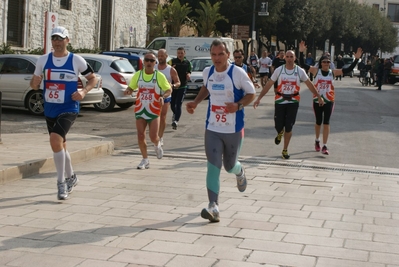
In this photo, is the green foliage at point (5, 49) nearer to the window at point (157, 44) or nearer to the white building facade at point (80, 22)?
the white building facade at point (80, 22)

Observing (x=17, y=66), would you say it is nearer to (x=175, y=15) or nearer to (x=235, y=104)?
(x=235, y=104)

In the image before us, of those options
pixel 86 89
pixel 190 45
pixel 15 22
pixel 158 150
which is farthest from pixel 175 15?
pixel 86 89

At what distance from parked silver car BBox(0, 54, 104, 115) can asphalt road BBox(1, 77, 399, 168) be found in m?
0.31

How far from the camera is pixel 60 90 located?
329 inches

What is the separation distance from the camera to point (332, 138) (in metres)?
15.8

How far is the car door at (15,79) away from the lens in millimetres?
17891

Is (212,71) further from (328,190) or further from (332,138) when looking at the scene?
(332,138)

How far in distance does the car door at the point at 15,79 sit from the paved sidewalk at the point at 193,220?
7.21 meters

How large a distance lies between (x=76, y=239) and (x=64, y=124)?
7.27 ft

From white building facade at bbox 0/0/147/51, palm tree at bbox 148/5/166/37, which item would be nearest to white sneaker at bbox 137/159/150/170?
white building facade at bbox 0/0/147/51

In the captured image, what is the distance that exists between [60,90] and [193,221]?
2253 millimetres

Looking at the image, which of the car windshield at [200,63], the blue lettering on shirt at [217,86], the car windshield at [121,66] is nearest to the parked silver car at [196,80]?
the car windshield at [200,63]

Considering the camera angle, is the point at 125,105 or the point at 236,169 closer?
the point at 236,169

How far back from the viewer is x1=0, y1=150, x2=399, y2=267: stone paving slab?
19.6ft
